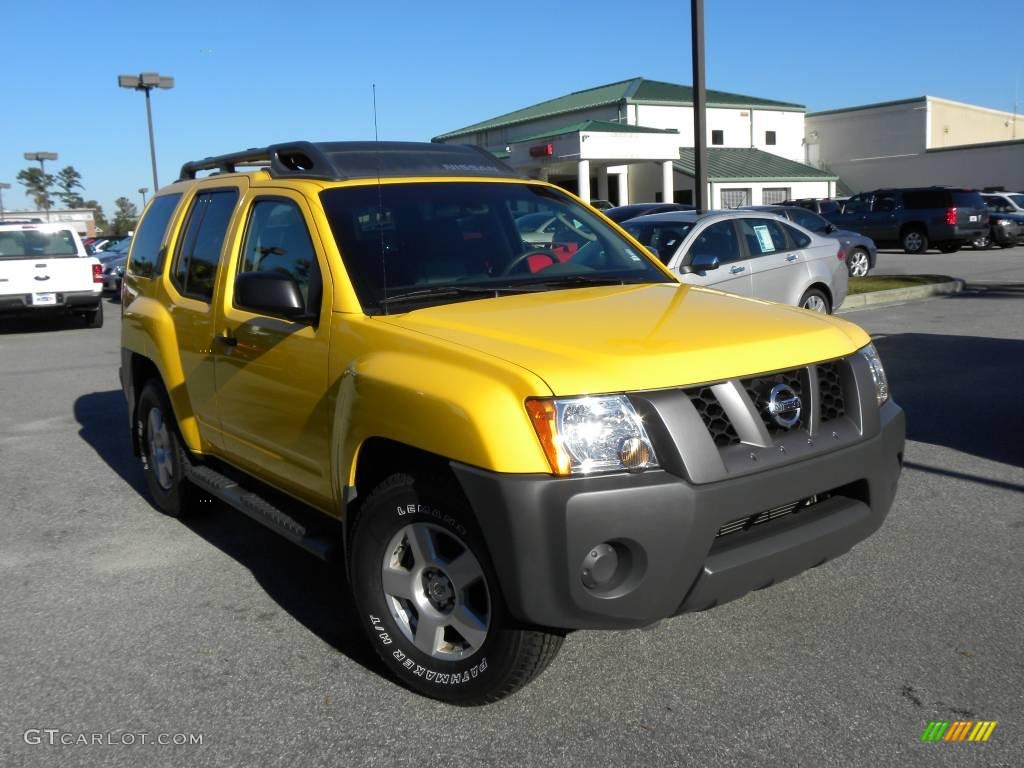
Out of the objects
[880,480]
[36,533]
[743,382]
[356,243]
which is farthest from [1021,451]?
[36,533]

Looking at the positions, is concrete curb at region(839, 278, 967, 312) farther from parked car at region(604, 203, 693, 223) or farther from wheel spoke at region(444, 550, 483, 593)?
wheel spoke at region(444, 550, 483, 593)

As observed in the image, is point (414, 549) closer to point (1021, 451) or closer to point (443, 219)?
point (443, 219)

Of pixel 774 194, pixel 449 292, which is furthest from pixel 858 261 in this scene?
pixel 774 194

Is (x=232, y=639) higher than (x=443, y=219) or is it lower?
lower

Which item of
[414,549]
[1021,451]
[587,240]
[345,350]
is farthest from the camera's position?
[1021,451]

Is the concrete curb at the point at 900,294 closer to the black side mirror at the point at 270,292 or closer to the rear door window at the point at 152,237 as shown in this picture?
the rear door window at the point at 152,237

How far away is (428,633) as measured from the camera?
3.41 metres

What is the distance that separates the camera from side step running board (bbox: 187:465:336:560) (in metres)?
3.91

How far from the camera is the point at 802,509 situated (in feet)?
11.3

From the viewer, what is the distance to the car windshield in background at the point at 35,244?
16.7m

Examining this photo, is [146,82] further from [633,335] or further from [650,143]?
[633,335]

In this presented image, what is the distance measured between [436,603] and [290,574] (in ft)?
5.38

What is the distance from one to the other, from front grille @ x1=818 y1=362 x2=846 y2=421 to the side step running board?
1.91 m

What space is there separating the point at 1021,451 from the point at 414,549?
4791 mm
